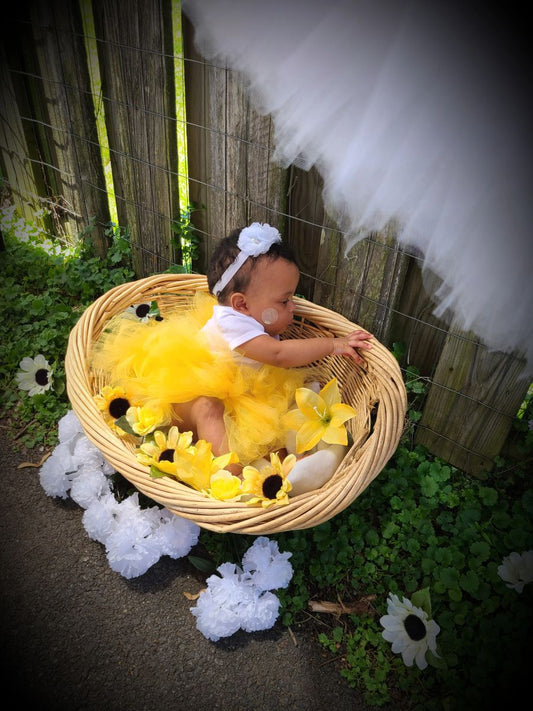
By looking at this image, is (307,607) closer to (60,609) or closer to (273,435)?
(273,435)

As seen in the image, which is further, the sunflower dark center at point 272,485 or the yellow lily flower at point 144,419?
the yellow lily flower at point 144,419

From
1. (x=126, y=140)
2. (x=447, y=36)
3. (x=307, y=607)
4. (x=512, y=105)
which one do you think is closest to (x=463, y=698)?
(x=307, y=607)

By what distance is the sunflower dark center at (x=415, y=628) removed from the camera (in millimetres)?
1602

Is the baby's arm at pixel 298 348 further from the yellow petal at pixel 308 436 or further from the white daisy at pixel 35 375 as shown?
the white daisy at pixel 35 375

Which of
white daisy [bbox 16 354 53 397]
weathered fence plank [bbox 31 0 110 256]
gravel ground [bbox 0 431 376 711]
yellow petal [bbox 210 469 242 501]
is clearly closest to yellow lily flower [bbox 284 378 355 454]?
yellow petal [bbox 210 469 242 501]

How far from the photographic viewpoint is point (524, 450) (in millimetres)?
1916

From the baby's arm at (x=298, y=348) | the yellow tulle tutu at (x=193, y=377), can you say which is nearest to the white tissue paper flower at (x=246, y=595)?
the yellow tulle tutu at (x=193, y=377)

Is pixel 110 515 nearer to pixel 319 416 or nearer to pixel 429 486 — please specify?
pixel 319 416

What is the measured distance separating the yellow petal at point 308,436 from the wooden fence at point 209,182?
56 centimetres

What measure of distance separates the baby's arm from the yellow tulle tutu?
5.1 inches

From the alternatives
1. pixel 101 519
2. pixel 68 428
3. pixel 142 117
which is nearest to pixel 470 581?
pixel 101 519

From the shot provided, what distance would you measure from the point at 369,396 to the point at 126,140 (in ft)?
6.36

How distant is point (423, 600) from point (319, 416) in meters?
0.74

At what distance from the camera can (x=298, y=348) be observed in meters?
1.98
